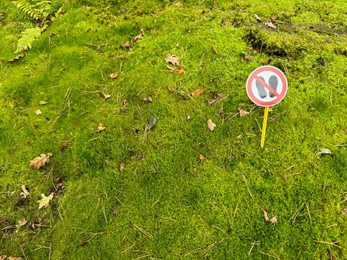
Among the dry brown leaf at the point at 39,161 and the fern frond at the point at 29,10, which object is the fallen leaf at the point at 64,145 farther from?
the fern frond at the point at 29,10

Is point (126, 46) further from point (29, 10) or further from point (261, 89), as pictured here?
point (261, 89)

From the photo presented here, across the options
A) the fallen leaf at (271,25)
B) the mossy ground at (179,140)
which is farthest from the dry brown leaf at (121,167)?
the fallen leaf at (271,25)

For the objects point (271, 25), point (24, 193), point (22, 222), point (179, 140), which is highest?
point (271, 25)

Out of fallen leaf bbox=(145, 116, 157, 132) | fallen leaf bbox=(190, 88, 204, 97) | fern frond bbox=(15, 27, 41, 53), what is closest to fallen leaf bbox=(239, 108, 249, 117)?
fallen leaf bbox=(190, 88, 204, 97)

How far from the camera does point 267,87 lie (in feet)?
11.3

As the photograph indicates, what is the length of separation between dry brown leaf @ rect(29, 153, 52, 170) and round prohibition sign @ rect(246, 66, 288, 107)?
2.82m

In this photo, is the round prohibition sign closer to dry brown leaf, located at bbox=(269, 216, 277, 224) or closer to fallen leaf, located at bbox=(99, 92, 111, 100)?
dry brown leaf, located at bbox=(269, 216, 277, 224)

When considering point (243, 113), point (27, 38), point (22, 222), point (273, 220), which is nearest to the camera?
point (273, 220)

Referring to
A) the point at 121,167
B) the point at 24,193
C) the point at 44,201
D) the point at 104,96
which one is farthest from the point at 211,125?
the point at 24,193

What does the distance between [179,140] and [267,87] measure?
1330mm

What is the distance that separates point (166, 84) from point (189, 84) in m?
0.35

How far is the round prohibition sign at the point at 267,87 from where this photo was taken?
3.44 meters

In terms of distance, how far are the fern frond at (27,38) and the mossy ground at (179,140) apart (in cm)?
14

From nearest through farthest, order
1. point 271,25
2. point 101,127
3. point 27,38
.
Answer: point 101,127
point 271,25
point 27,38
